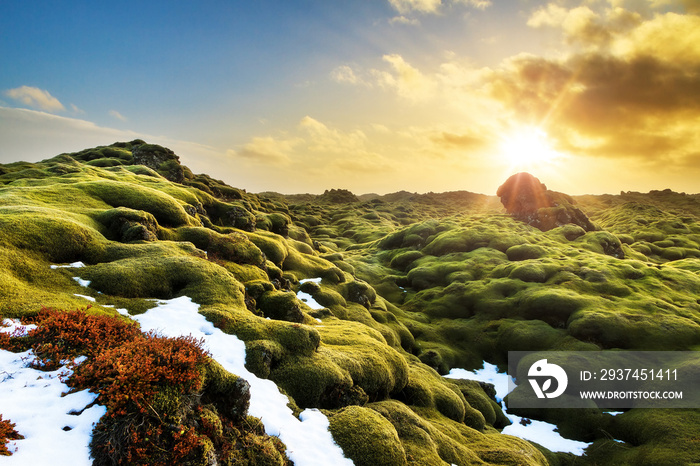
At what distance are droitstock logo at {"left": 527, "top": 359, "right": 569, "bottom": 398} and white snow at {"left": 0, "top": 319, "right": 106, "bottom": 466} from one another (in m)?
47.0

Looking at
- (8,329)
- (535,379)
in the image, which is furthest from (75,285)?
(535,379)

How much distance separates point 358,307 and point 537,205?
5447 inches

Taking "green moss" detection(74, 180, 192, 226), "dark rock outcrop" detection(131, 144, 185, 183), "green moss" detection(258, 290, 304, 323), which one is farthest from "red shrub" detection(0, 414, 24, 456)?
"dark rock outcrop" detection(131, 144, 185, 183)

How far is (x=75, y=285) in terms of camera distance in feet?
58.9

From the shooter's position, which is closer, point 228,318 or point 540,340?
point 228,318

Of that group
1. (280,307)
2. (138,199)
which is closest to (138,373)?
(280,307)

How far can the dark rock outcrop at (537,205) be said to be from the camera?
137250 mm

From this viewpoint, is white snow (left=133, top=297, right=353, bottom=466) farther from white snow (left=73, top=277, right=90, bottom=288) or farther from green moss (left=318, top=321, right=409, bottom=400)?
green moss (left=318, top=321, right=409, bottom=400)

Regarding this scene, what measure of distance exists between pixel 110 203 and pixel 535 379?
2232 inches

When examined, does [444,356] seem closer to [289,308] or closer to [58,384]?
[289,308]

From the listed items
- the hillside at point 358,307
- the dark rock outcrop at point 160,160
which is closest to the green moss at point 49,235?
the hillside at point 358,307

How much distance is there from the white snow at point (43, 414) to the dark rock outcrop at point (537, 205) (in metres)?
158

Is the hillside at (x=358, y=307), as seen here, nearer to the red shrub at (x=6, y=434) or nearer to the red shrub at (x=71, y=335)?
the red shrub at (x=71, y=335)

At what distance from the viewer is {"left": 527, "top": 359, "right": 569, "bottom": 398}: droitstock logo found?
40344mm
